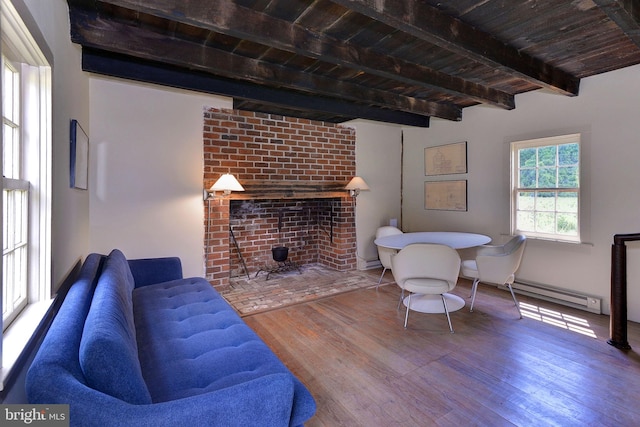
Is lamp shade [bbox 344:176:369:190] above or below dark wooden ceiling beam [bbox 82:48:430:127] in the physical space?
below

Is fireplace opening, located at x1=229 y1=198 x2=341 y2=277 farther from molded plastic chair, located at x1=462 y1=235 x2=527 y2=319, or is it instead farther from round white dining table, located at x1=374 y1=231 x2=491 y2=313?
molded plastic chair, located at x1=462 y1=235 x2=527 y2=319

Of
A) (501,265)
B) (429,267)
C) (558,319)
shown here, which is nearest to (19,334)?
(429,267)

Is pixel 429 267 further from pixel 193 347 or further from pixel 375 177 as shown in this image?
pixel 375 177

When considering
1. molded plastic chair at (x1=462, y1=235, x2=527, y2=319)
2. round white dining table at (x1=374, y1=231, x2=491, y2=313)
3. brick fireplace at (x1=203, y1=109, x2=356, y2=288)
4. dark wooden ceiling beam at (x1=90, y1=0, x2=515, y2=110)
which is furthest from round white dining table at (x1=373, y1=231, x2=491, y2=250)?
dark wooden ceiling beam at (x1=90, y1=0, x2=515, y2=110)

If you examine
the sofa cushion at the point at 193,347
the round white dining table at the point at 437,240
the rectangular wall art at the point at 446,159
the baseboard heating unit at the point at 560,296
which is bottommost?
the baseboard heating unit at the point at 560,296

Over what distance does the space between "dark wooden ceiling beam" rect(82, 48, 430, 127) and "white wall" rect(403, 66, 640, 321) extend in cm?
165

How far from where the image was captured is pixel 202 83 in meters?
3.01

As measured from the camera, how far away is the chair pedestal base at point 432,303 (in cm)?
326

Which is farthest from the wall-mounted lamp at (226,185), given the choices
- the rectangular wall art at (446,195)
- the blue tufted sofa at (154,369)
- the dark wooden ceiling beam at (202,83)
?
the rectangular wall art at (446,195)

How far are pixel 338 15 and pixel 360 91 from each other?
1370 mm

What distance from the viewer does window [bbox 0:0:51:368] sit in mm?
1270

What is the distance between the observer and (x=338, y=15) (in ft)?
6.84

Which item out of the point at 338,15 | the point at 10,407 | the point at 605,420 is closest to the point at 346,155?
the point at 338,15

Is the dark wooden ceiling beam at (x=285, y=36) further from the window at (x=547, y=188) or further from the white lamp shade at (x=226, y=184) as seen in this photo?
the white lamp shade at (x=226, y=184)
